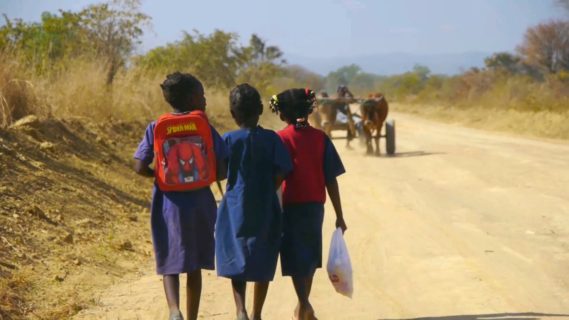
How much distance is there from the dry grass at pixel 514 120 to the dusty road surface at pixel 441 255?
11.6 metres

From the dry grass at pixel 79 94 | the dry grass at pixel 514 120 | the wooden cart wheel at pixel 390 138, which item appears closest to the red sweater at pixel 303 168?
the dry grass at pixel 79 94

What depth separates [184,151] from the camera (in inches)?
222

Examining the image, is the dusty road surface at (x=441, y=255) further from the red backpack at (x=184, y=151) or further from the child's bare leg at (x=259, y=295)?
the red backpack at (x=184, y=151)

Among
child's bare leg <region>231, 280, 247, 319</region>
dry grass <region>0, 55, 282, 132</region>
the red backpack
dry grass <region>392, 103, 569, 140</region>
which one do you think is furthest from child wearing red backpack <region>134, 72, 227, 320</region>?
dry grass <region>392, 103, 569, 140</region>

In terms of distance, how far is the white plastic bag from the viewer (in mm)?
6070

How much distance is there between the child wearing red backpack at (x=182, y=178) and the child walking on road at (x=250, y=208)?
97 millimetres

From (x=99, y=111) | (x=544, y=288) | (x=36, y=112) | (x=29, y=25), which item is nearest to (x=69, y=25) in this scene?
(x=29, y=25)

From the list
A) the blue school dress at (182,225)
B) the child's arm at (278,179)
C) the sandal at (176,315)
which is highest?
the child's arm at (278,179)

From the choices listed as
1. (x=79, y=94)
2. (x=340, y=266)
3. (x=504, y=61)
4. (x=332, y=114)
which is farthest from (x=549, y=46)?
(x=340, y=266)

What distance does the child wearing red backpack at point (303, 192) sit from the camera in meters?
5.89

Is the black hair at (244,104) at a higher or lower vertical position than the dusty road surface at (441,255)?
higher

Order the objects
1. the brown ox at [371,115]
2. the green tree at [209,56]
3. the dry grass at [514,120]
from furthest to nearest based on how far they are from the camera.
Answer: the green tree at [209,56], the dry grass at [514,120], the brown ox at [371,115]

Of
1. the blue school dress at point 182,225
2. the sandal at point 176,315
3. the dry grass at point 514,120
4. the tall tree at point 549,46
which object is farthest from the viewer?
the tall tree at point 549,46

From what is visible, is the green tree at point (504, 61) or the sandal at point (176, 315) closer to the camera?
the sandal at point (176, 315)
